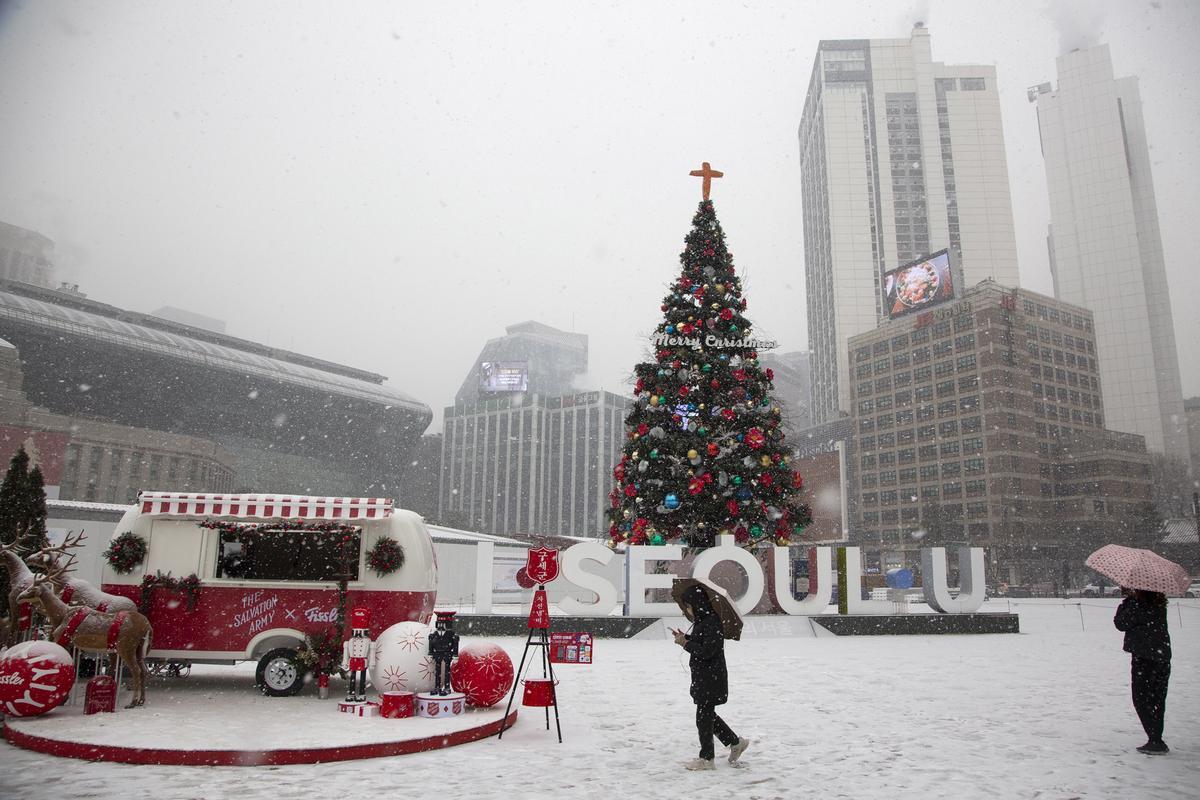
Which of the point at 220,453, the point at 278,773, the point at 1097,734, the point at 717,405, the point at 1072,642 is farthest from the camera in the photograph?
the point at 220,453

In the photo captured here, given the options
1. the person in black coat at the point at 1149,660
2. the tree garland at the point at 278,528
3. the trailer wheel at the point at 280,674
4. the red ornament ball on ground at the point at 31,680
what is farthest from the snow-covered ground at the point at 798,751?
the tree garland at the point at 278,528

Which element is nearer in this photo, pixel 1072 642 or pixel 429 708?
pixel 429 708

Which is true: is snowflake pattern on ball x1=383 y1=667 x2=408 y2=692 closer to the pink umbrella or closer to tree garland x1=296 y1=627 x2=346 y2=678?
tree garland x1=296 y1=627 x2=346 y2=678

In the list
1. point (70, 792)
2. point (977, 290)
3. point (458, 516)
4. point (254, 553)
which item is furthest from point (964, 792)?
point (458, 516)

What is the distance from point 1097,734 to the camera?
9.27m

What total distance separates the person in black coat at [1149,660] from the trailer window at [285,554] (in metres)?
9.73

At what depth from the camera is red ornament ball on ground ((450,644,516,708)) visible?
396 inches

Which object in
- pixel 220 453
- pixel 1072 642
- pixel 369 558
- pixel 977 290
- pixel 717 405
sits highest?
pixel 977 290

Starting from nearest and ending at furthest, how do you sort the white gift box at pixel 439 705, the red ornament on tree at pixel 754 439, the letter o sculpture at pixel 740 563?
the white gift box at pixel 439 705 → the letter o sculpture at pixel 740 563 → the red ornament on tree at pixel 754 439

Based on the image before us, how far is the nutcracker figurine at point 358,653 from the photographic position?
33.3ft

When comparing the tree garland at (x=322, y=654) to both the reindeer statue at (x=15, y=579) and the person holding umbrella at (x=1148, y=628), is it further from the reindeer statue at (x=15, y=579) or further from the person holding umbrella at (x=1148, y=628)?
the person holding umbrella at (x=1148, y=628)

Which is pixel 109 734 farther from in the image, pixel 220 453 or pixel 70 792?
pixel 220 453

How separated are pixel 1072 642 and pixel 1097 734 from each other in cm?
1422

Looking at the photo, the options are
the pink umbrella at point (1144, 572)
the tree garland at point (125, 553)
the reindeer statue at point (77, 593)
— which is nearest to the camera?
the pink umbrella at point (1144, 572)
